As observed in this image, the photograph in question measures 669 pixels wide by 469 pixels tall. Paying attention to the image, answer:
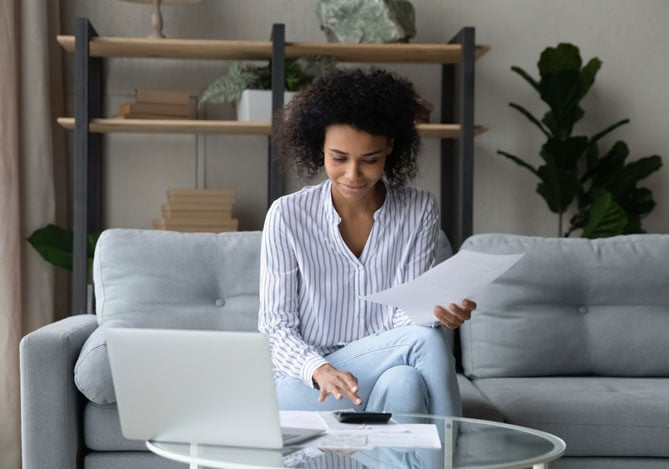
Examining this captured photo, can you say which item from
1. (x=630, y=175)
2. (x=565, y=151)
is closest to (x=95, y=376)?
(x=565, y=151)

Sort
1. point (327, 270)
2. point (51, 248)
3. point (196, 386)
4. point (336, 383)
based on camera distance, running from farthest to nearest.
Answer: point (51, 248), point (327, 270), point (336, 383), point (196, 386)

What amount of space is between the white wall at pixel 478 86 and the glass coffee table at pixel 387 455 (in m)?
2.47

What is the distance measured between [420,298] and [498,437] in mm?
330

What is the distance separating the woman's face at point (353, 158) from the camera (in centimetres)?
214

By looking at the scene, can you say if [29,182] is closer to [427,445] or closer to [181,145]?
[181,145]

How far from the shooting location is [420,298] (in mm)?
1931

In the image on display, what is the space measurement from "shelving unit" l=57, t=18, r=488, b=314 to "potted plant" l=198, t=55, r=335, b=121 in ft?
0.14

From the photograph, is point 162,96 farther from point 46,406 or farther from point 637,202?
point 637,202

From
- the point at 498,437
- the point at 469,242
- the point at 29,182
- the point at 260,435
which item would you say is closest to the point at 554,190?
the point at 469,242

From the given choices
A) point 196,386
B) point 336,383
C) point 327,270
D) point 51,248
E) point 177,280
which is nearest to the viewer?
point 196,386

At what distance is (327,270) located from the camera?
225 centimetres

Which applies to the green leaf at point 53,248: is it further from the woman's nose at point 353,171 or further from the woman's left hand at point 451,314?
the woman's left hand at point 451,314

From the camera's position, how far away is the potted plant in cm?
365

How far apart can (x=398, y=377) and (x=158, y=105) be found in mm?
2063
